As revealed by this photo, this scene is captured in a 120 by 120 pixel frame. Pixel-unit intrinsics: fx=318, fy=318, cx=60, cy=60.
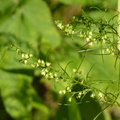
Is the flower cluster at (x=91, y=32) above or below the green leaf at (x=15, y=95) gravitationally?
above

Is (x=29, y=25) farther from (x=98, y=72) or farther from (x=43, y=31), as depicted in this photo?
(x=98, y=72)

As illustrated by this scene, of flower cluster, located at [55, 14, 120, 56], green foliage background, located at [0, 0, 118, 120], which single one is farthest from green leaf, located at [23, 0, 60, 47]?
flower cluster, located at [55, 14, 120, 56]

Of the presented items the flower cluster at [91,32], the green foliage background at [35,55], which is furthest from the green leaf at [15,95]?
the flower cluster at [91,32]

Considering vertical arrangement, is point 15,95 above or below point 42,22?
below

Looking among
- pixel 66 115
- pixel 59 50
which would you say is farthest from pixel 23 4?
pixel 66 115

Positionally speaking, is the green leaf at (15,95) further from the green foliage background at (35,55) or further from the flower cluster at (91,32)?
the flower cluster at (91,32)

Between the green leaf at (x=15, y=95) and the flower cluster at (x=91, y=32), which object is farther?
the green leaf at (x=15, y=95)

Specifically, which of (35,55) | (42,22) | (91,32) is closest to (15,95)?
(35,55)

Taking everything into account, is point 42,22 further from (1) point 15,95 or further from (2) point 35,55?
(1) point 15,95
